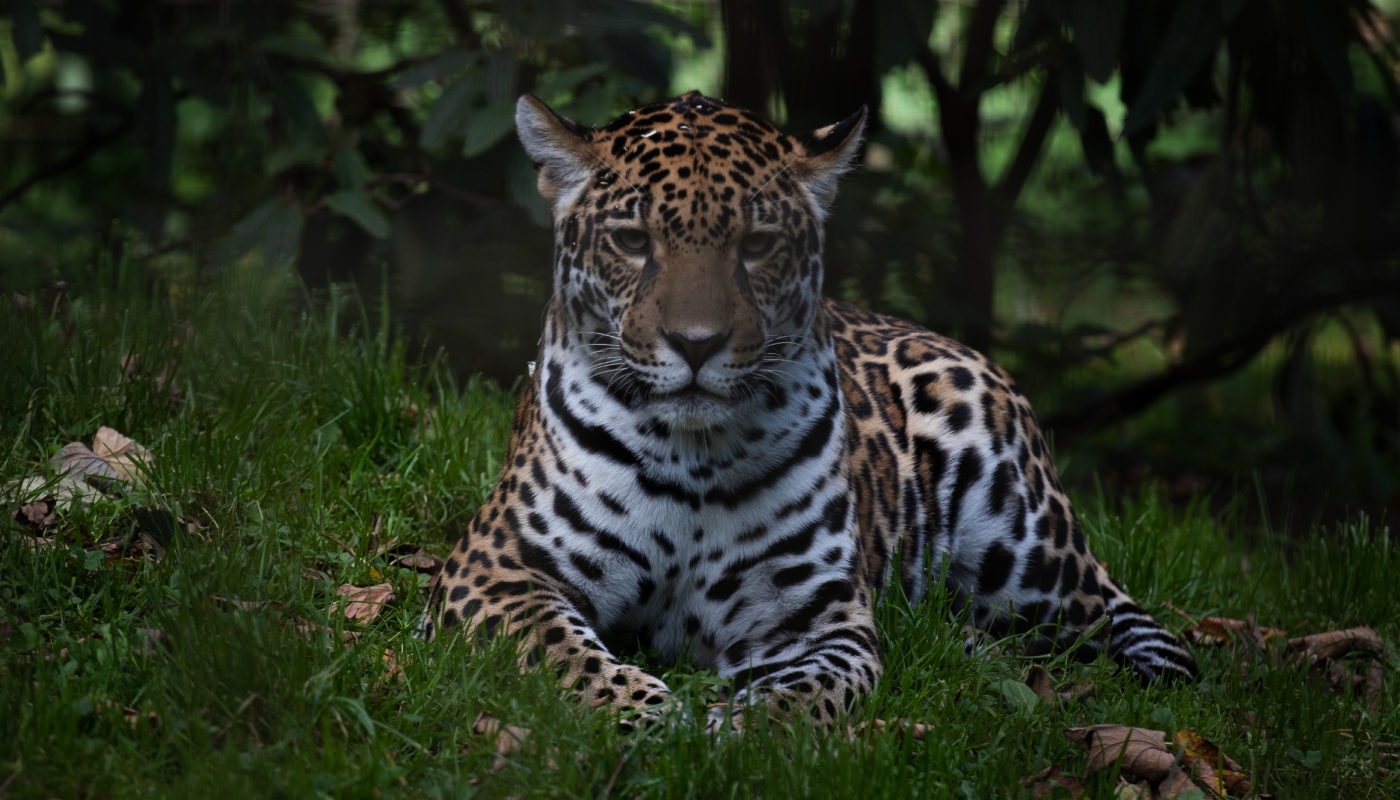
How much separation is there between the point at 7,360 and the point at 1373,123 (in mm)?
6586

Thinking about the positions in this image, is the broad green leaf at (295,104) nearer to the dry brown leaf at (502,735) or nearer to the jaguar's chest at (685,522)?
the jaguar's chest at (685,522)

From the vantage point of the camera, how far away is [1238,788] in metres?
3.74

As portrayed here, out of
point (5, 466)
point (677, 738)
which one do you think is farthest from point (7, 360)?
point (677, 738)

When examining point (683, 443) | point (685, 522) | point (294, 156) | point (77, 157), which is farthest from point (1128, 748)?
point (77, 157)

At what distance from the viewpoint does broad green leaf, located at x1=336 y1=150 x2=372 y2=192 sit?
5.94m

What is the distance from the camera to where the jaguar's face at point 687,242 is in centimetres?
372

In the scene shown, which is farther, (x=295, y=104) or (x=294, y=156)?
(x=295, y=104)

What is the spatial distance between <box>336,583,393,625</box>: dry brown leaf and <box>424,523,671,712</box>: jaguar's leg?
0.20 meters

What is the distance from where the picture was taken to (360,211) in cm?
572

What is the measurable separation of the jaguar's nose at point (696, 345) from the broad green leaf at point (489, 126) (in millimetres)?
1999

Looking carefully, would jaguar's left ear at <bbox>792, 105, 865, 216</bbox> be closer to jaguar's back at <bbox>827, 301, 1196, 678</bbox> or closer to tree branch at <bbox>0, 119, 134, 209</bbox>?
jaguar's back at <bbox>827, 301, 1196, 678</bbox>

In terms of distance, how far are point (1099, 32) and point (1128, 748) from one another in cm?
331

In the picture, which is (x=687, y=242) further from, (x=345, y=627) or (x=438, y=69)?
(x=438, y=69)

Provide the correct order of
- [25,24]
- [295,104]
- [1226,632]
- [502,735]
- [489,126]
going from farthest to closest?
[295,104], [25,24], [489,126], [1226,632], [502,735]
